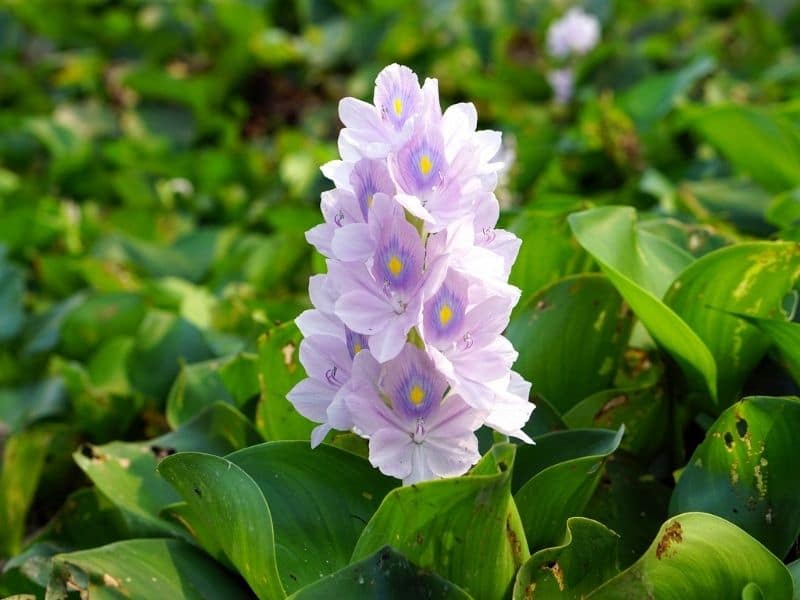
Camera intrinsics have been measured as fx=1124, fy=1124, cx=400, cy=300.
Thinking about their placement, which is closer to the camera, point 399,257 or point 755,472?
point 399,257

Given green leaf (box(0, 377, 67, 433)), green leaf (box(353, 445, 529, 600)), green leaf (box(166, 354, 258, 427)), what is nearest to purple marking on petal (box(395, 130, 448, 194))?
green leaf (box(353, 445, 529, 600))

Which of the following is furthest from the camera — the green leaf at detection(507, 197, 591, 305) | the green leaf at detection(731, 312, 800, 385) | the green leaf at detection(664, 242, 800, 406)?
the green leaf at detection(507, 197, 591, 305)

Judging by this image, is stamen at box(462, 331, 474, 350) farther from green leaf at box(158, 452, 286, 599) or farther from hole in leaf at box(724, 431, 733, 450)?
hole in leaf at box(724, 431, 733, 450)

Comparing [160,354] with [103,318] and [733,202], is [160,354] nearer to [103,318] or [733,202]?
[103,318]

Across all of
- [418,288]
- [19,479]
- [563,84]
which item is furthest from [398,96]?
[563,84]

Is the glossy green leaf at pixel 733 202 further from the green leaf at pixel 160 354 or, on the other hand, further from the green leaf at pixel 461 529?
the green leaf at pixel 461 529

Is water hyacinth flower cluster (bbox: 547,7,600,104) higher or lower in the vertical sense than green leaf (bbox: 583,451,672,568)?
higher

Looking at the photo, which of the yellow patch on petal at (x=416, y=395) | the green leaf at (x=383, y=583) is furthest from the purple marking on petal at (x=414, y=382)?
the green leaf at (x=383, y=583)
